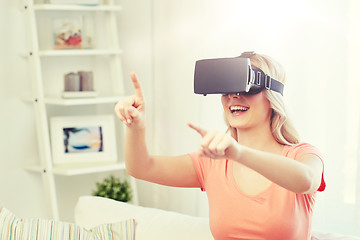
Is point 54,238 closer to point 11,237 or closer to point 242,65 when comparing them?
point 11,237

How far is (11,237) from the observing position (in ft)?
6.17

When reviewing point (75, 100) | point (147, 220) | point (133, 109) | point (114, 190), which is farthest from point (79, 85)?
point (133, 109)

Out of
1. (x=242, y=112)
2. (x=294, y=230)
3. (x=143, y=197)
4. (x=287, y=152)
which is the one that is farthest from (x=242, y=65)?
(x=143, y=197)

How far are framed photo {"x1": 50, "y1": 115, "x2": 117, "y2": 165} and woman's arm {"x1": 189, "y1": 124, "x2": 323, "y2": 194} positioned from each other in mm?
1596

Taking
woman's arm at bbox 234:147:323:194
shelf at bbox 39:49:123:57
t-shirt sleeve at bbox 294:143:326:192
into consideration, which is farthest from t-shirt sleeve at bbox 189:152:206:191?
shelf at bbox 39:49:123:57

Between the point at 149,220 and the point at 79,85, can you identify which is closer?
the point at 149,220

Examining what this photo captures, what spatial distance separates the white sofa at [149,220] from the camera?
1.90 metres

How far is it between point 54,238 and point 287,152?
80 centimetres

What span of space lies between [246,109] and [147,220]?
0.65m

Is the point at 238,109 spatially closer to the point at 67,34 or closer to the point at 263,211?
the point at 263,211

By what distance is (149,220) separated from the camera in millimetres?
2027

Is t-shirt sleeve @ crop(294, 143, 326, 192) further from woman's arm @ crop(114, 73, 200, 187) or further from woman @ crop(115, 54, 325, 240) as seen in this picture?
woman's arm @ crop(114, 73, 200, 187)

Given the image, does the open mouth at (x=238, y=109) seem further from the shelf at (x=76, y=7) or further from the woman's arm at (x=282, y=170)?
the shelf at (x=76, y=7)

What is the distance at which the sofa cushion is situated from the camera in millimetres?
1885
